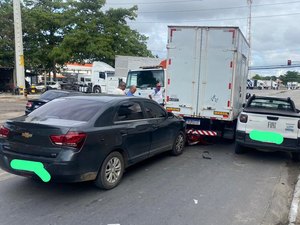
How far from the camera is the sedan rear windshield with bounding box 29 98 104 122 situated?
5527mm

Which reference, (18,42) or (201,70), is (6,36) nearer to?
(18,42)

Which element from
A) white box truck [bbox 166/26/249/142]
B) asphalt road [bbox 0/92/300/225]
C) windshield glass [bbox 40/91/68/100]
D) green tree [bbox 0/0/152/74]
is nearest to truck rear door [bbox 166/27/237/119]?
white box truck [bbox 166/26/249/142]

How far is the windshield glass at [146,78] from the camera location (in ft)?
49.6

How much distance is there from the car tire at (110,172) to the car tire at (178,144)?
98.5 inches

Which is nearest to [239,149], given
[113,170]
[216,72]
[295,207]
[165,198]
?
[216,72]

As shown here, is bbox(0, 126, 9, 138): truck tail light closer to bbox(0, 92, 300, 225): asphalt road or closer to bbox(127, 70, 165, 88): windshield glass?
bbox(0, 92, 300, 225): asphalt road

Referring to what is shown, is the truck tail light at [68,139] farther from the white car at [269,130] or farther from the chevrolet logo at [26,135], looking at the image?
the white car at [269,130]

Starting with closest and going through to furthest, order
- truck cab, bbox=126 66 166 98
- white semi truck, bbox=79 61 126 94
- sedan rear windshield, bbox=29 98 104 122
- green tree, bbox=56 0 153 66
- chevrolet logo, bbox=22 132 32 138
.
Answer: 1. chevrolet logo, bbox=22 132 32 138
2. sedan rear windshield, bbox=29 98 104 122
3. truck cab, bbox=126 66 166 98
4. white semi truck, bbox=79 61 126 94
5. green tree, bbox=56 0 153 66

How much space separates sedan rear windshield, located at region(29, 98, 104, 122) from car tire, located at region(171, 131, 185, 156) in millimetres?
2907

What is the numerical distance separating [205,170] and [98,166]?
2.67 meters

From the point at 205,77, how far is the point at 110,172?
4.55 m

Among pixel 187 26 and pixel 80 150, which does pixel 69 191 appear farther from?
pixel 187 26

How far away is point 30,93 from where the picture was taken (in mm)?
35781

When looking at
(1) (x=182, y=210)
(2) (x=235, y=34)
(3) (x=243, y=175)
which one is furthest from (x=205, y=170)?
(2) (x=235, y=34)
